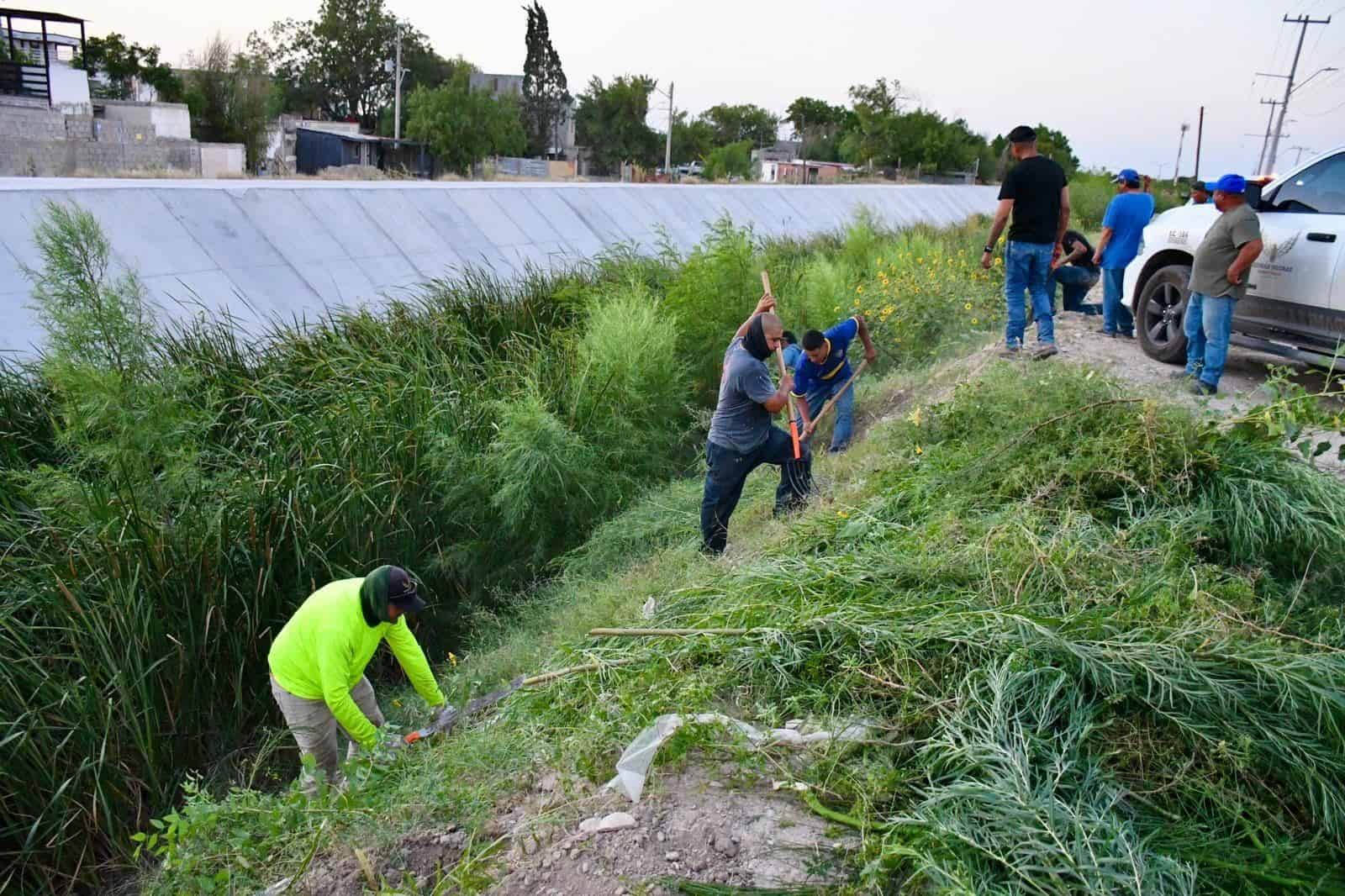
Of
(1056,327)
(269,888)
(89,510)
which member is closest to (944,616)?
(269,888)

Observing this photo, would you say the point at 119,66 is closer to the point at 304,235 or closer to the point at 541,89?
the point at 541,89

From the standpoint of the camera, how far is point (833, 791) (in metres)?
3.22

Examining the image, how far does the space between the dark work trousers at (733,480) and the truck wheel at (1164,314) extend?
3633 mm

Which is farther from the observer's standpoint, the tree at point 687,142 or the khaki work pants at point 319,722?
the tree at point 687,142

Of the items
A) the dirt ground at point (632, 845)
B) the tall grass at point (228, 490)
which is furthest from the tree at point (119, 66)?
the dirt ground at point (632, 845)

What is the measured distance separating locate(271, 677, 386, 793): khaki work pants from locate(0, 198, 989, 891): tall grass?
525 millimetres

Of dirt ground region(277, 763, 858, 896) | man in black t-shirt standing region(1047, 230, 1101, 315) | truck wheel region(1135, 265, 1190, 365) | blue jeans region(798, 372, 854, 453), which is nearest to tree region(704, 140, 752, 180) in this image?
man in black t-shirt standing region(1047, 230, 1101, 315)

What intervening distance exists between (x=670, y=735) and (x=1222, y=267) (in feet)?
18.5

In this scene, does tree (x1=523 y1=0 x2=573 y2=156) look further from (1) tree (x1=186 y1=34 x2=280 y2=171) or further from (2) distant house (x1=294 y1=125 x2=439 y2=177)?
(1) tree (x1=186 y1=34 x2=280 y2=171)

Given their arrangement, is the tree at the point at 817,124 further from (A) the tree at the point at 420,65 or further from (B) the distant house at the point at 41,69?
(B) the distant house at the point at 41,69

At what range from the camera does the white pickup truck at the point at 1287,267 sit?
689 cm

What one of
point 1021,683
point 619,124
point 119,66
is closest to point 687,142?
point 619,124

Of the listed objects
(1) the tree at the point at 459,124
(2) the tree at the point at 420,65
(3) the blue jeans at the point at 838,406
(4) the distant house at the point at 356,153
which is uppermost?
(2) the tree at the point at 420,65

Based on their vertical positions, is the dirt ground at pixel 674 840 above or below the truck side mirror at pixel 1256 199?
below
